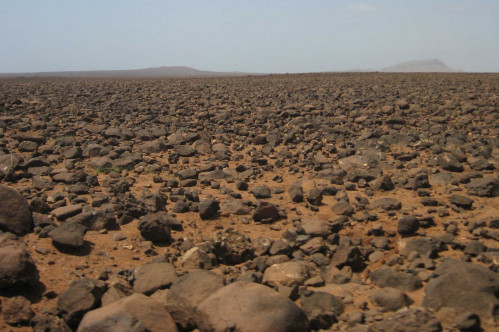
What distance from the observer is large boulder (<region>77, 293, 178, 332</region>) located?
8.10 feet

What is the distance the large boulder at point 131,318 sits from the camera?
2.47 meters

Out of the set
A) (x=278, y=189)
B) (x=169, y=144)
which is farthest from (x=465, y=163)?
(x=169, y=144)

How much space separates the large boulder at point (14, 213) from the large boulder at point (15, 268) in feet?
2.79

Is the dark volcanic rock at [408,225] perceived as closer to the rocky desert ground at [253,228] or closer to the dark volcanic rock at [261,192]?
the rocky desert ground at [253,228]

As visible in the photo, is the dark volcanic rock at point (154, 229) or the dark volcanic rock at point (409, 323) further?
the dark volcanic rock at point (154, 229)

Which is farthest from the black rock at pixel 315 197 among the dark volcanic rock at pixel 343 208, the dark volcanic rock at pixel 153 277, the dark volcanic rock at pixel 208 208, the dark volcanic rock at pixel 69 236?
the dark volcanic rock at pixel 69 236

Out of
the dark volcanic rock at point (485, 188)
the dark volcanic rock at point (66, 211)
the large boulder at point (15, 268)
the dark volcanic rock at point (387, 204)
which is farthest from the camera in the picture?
the dark volcanic rock at point (485, 188)

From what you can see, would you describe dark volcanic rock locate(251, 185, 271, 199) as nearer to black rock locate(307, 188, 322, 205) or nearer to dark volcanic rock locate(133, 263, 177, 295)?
black rock locate(307, 188, 322, 205)

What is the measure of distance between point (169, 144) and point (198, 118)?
2801mm

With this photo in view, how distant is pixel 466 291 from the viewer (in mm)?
2713

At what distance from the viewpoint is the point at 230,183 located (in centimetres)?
598

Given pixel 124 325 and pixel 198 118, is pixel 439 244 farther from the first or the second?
pixel 198 118

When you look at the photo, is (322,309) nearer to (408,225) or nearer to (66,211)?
(408,225)

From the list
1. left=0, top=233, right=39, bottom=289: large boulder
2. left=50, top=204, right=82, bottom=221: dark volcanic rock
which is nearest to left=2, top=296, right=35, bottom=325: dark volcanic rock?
left=0, top=233, right=39, bottom=289: large boulder
